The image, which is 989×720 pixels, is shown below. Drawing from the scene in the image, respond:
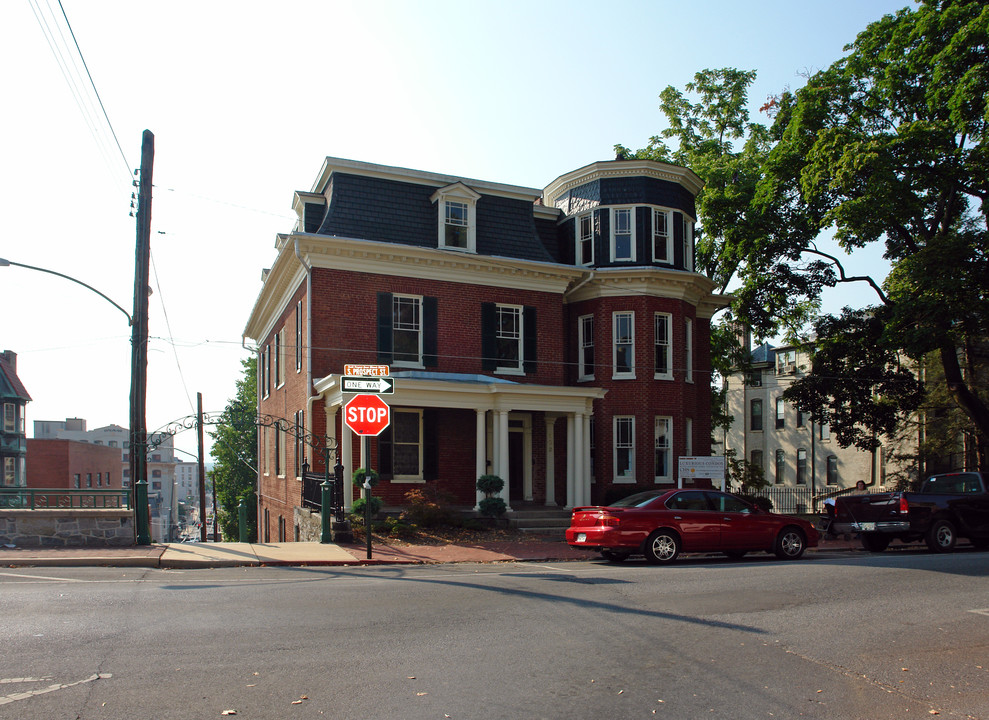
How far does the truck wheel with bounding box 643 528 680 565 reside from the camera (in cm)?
1464

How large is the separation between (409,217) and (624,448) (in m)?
9.69

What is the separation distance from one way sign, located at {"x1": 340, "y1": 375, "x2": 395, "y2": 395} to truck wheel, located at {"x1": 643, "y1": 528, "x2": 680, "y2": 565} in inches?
223

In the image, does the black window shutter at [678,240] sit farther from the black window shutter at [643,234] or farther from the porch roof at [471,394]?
the porch roof at [471,394]

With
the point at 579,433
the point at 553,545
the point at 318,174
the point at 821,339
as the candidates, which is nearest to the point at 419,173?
the point at 318,174

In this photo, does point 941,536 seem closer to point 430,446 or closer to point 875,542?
point 875,542

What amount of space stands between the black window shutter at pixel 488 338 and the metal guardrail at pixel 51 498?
1056cm

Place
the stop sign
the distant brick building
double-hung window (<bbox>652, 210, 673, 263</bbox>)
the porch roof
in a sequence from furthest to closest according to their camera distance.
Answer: the distant brick building, double-hung window (<bbox>652, 210, 673, 263</bbox>), the porch roof, the stop sign

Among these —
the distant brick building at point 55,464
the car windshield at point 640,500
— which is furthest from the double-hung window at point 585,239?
the distant brick building at point 55,464

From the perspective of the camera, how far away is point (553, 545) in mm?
18281

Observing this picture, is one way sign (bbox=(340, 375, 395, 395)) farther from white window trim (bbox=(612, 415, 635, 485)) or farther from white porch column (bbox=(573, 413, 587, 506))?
white window trim (bbox=(612, 415, 635, 485))

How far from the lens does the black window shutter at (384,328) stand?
876 inches

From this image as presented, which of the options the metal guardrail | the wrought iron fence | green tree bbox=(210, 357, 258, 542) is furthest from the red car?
green tree bbox=(210, 357, 258, 542)

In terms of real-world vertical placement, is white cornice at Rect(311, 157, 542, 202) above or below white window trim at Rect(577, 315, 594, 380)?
above

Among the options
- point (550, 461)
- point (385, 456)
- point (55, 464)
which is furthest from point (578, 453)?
point (55, 464)
